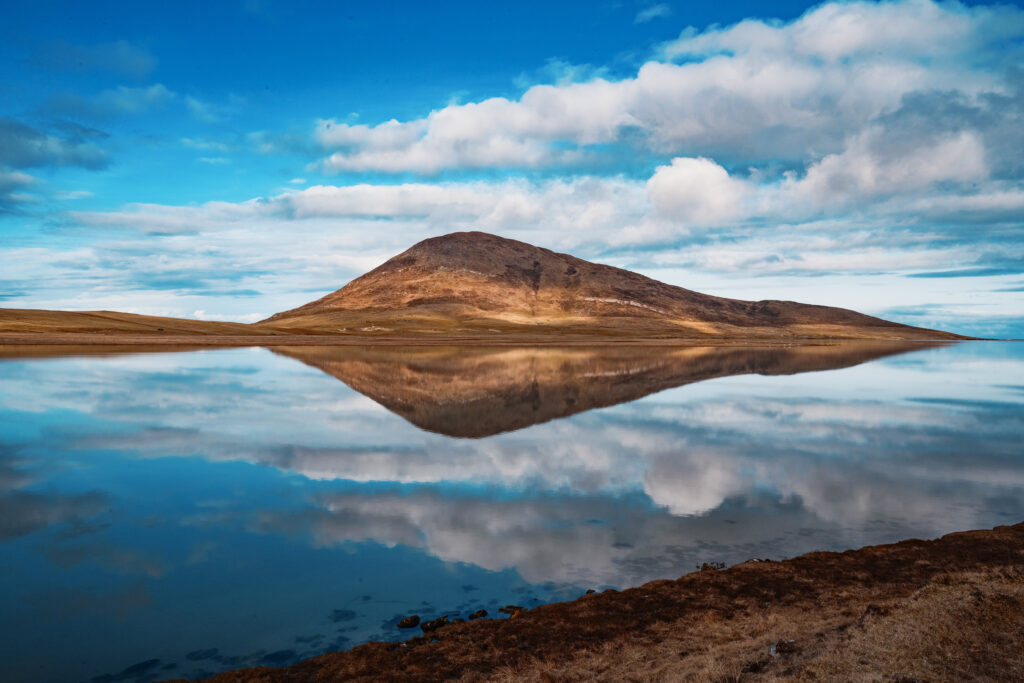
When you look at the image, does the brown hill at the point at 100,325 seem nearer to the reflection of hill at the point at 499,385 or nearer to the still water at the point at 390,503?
the reflection of hill at the point at 499,385

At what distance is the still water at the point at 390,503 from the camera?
30.3ft

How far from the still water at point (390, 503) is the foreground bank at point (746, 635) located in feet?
2.65

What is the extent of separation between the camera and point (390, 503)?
1473cm

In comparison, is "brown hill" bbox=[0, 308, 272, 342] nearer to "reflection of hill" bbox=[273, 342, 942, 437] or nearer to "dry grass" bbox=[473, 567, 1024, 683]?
"reflection of hill" bbox=[273, 342, 942, 437]

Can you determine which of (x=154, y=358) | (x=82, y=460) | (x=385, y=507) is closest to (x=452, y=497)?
(x=385, y=507)

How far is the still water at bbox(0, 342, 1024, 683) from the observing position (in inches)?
364

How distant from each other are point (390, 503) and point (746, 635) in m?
8.62

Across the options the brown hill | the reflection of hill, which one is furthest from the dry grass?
the brown hill

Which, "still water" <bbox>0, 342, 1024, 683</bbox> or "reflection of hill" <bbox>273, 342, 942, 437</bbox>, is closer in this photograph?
"still water" <bbox>0, 342, 1024, 683</bbox>

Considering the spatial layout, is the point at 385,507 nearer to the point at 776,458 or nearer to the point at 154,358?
the point at 776,458

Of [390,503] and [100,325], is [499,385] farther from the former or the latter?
[100,325]

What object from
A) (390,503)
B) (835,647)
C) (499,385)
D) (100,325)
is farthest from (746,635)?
(100,325)

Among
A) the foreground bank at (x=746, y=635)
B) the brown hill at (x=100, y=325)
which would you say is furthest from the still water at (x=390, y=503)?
the brown hill at (x=100, y=325)

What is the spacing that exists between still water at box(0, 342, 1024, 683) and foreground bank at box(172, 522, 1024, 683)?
31.8 inches
